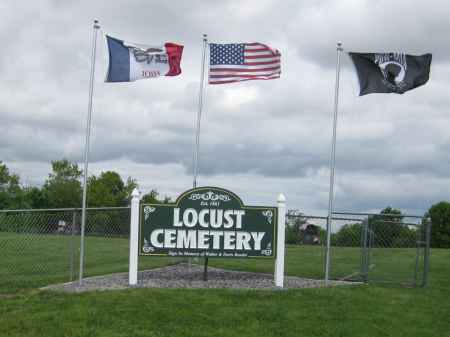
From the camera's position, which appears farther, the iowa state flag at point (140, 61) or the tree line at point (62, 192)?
the tree line at point (62, 192)

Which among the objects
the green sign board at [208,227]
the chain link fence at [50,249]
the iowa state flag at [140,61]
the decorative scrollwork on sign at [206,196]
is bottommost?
the chain link fence at [50,249]

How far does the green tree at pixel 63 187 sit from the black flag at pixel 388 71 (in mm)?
60011

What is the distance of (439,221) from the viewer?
38.8 meters

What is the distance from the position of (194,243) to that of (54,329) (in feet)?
14.1

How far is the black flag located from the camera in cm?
1375

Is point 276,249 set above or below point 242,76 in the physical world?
below

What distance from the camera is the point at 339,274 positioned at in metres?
16.4

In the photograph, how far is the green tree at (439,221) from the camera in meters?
38.3

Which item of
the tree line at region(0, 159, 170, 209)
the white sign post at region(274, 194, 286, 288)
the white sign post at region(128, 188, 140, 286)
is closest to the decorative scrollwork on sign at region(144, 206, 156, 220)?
the white sign post at region(128, 188, 140, 286)

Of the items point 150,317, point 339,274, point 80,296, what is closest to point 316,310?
point 150,317

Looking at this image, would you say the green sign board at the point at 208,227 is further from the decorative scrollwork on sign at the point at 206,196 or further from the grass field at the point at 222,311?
the grass field at the point at 222,311

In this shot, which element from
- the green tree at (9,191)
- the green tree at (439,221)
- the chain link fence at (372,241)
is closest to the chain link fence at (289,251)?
the chain link fence at (372,241)

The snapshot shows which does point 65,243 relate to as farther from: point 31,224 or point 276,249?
point 276,249

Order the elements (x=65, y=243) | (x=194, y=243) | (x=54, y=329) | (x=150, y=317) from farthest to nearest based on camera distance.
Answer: (x=65, y=243) < (x=194, y=243) < (x=150, y=317) < (x=54, y=329)
